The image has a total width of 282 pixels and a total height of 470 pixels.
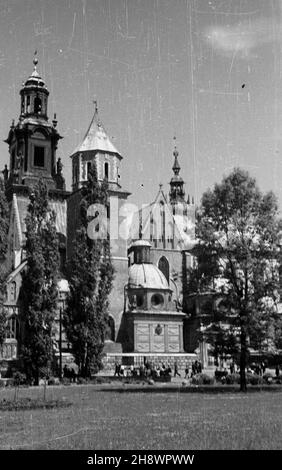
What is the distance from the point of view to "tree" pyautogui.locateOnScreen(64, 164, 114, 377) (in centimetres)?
4197

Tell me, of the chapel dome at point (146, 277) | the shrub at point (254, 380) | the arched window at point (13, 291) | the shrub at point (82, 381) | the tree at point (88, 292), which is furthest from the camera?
the chapel dome at point (146, 277)

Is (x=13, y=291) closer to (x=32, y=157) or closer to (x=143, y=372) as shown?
(x=32, y=157)

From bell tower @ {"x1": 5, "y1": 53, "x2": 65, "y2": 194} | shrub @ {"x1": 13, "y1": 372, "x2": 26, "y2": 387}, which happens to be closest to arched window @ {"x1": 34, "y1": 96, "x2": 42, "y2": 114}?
bell tower @ {"x1": 5, "y1": 53, "x2": 65, "y2": 194}

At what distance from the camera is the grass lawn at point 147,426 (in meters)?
11.5

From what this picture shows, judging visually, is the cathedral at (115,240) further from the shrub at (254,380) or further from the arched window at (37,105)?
the shrub at (254,380)

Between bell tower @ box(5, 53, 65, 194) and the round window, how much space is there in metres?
18.0

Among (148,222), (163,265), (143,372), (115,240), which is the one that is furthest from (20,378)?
(148,222)

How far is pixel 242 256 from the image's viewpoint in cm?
3041

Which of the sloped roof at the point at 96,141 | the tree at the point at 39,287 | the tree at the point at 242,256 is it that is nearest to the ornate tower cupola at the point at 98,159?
the sloped roof at the point at 96,141

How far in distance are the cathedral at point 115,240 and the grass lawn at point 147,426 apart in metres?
39.6

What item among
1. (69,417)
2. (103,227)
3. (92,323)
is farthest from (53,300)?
(69,417)

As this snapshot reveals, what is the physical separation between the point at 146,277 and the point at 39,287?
29763 mm

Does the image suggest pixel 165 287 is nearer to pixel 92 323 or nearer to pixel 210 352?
pixel 92 323

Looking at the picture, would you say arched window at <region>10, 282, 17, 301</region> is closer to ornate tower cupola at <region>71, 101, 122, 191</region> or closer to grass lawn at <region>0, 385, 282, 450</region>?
ornate tower cupola at <region>71, 101, 122, 191</region>
